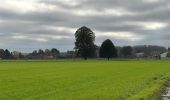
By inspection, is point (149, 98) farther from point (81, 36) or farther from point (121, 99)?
point (81, 36)

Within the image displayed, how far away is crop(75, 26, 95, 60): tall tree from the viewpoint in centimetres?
18875

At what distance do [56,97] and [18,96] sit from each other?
7.26ft

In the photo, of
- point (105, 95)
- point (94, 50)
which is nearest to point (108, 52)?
point (94, 50)

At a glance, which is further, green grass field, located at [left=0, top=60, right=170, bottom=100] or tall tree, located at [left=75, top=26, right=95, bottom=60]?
tall tree, located at [left=75, top=26, right=95, bottom=60]

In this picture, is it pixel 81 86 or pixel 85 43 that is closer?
pixel 81 86

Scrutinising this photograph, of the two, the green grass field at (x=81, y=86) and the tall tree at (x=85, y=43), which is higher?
the tall tree at (x=85, y=43)

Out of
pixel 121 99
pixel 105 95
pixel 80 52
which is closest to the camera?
pixel 121 99

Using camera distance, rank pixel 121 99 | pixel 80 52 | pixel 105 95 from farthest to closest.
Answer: pixel 80 52
pixel 105 95
pixel 121 99

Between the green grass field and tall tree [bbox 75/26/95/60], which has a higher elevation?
tall tree [bbox 75/26/95/60]

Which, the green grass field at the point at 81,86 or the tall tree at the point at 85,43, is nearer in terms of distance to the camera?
the green grass field at the point at 81,86

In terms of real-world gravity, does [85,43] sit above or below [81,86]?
above

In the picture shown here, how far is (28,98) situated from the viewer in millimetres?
24375

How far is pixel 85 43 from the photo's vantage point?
19300 cm

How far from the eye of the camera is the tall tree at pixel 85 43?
188750 millimetres
